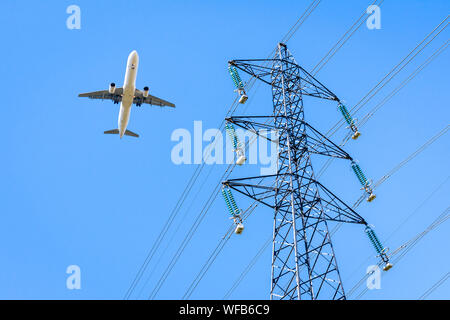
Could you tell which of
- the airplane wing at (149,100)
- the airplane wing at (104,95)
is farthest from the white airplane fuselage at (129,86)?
the airplane wing at (104,95)

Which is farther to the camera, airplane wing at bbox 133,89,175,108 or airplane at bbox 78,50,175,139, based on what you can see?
airplane wing at bbox 133,89,175,108

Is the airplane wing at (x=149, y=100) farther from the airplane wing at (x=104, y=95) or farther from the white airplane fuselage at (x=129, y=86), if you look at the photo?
the airplane wing at (x=104, y=95)

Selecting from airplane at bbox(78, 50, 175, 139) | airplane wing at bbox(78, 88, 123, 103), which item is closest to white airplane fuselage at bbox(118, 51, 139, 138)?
airplane at bbox(78, 50, 175, 139)

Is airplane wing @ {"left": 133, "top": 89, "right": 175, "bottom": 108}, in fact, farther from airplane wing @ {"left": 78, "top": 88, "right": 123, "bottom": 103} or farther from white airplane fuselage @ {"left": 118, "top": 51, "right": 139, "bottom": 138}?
airplane wing @ {"left": 78, "top": 88, "right": 123, "bottom": 103}

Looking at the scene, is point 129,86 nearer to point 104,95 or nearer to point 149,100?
point 149,100
